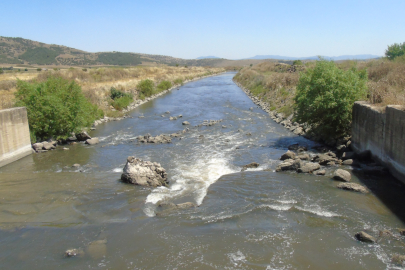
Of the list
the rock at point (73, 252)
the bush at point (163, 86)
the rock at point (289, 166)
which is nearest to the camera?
the rock at point (73, 252)

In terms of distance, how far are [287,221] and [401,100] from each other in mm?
9342

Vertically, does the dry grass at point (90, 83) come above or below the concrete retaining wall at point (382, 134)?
above

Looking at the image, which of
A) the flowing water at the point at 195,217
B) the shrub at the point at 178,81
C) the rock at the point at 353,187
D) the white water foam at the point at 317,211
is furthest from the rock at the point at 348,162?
the shrub at the point at 178,81

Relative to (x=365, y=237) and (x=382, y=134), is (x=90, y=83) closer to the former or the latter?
(x=382, y=134)

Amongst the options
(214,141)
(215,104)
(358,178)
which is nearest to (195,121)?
(214,141)

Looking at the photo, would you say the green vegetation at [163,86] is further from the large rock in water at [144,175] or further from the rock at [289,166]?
the rock at [289,166]

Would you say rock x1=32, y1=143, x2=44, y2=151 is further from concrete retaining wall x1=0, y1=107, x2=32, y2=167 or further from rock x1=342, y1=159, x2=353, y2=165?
rock x1=342, y1=159, x2=353, y2=165

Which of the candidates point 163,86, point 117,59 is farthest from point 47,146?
point 117,59

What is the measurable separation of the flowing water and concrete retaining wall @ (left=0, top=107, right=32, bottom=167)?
902 mm

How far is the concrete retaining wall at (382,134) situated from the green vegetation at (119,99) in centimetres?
2568

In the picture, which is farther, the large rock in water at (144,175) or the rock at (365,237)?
the large rock in water at (144,175)

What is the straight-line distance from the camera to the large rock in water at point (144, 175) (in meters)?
14.0

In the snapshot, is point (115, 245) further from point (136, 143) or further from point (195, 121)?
point (195, 121)

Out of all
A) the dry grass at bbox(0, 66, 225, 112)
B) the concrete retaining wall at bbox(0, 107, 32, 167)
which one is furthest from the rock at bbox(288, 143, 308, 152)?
the dry grass at bbox(0, 66, 225, 112)
